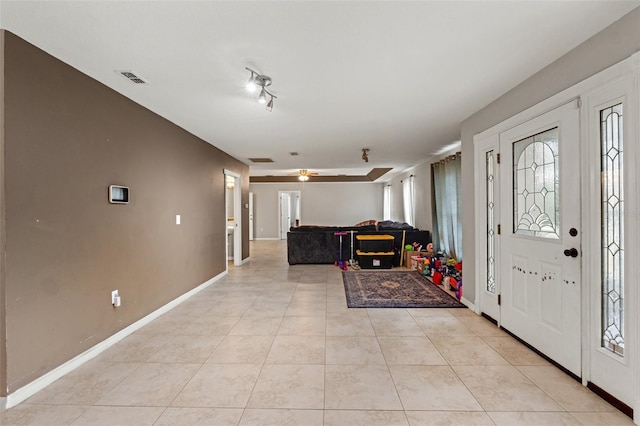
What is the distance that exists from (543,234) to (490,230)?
0.80 meters

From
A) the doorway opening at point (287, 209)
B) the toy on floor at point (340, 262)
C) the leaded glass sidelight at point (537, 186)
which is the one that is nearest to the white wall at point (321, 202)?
the doorway opening at point (287, 209)

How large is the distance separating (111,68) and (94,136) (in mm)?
601

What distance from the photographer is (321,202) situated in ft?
38.5

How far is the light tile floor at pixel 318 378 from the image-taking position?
1.75 meters

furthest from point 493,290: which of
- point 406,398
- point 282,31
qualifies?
point 282,31

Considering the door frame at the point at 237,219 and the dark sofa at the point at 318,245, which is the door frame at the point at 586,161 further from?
the door frame at the point at 237,219

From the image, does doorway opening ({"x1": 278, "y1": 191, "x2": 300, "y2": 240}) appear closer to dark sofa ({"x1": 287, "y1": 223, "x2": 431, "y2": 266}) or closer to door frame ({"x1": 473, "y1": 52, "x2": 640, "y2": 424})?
dark sofa ({"x1": 287, "y1": 223, "x2": 431, "y2": 266})

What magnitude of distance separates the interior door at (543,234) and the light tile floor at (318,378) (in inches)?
10.1

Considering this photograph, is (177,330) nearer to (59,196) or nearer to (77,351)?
(77,351)

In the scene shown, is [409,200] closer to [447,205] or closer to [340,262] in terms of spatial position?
[447,205]

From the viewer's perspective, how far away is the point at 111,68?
7.58 ft

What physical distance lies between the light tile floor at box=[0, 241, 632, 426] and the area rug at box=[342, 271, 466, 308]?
34 cm

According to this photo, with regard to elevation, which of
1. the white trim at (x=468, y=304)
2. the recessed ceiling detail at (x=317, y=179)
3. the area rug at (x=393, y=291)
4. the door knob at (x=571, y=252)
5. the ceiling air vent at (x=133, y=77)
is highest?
the recessed ceiling detail at (x=317, y=179)

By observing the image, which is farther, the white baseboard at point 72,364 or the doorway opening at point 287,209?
the doorway opening at point 287,209
